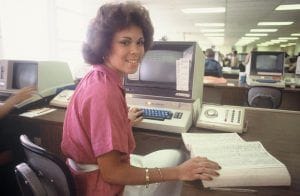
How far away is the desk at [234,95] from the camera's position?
3.83 m

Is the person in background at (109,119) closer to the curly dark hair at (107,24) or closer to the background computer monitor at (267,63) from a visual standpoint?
the curly dark hair at (107,24)

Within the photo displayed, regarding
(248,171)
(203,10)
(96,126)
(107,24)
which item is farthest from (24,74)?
(203,10)

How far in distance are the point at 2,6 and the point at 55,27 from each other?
5.23 feet

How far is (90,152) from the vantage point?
89cm

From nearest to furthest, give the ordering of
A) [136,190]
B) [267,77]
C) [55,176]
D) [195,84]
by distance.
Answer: [55,176] < [136,190] < [195,84] < [267,77]

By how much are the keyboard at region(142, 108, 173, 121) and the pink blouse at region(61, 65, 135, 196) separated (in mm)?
387

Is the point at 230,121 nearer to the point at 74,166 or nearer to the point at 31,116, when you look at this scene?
the point at 74,166

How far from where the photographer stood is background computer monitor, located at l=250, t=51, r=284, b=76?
140 inches

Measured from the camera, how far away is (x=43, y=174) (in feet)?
2.85

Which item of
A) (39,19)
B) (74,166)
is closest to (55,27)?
(39,19)

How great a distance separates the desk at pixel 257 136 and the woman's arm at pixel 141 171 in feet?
0.13

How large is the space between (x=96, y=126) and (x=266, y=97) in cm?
293

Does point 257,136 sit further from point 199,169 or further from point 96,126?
point 96,126

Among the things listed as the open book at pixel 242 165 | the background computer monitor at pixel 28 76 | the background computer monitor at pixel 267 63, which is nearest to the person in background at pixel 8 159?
the background computer monitor at pixel 28 76
